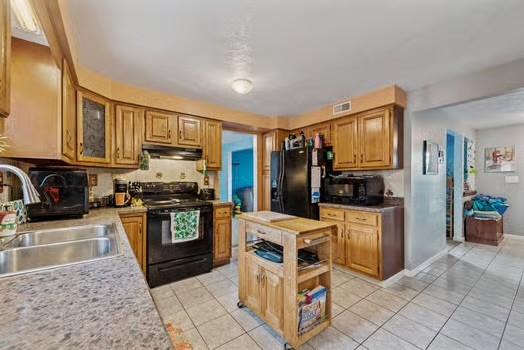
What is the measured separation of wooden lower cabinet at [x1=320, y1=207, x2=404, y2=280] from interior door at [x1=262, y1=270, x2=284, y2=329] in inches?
61.0

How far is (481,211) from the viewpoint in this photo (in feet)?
14.7

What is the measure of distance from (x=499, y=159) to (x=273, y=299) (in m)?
5.88

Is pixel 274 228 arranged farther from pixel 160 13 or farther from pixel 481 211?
pixel 481 211

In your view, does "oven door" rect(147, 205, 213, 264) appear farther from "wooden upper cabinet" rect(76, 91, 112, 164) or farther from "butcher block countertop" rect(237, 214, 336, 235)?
"butcher block countertop" rect(237, 214, 336, 235)

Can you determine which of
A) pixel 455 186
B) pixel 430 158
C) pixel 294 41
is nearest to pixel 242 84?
pixel 294 41

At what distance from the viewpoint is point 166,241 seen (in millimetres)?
2744

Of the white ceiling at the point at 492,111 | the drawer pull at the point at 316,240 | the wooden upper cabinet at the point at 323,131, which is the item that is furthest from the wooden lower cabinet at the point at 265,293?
the white ceiling at the point at 492,111

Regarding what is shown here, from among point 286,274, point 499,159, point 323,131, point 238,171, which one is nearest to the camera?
point 286,274

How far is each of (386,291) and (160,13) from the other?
11.1ft

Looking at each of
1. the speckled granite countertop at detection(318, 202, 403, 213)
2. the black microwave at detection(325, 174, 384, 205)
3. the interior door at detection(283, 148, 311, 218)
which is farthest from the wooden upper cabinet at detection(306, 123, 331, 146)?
the speckled granite countertop at detection(318, 202, 403, 213)

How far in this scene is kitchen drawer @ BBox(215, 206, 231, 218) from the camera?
3.22 m

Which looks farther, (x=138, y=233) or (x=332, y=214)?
(x=332, y=214)

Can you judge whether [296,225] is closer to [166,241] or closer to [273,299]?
[273,299]

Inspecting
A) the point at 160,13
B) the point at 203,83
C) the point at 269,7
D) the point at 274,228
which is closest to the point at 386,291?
the point at 274,228
